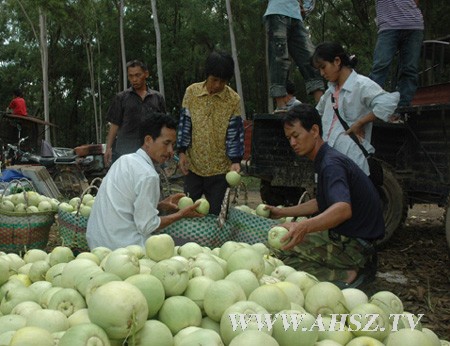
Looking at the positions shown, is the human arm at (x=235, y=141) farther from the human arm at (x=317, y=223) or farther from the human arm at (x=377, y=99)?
the human arm at (x=317, y=223)

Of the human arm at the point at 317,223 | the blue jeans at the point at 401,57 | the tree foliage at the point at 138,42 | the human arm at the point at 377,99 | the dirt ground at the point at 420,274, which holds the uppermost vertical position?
the tree foliage at the point at 138,42

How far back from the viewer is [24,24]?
32094 millimetres

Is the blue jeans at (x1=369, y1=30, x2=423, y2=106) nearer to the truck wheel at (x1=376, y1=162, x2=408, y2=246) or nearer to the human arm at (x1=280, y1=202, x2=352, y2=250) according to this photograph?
the truck wheel at (x1=376, y1=162, x2=408, y2=246)

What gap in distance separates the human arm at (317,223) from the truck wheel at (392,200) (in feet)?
8.20

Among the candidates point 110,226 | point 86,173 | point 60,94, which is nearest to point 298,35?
point 110,226

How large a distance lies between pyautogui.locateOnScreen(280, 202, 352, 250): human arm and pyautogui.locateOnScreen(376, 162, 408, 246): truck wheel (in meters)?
2.50

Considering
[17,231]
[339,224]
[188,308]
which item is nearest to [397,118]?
[339,224]

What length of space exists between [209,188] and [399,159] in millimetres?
2156

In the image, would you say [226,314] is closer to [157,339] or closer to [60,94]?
[157,339]

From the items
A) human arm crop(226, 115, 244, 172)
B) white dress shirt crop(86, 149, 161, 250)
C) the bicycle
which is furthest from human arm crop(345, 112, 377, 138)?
the bicycle

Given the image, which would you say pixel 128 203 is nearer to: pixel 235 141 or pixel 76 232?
pixel 76 232

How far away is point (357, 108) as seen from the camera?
14.6 feet

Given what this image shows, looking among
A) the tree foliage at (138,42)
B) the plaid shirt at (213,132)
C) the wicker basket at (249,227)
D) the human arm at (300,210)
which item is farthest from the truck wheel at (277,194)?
the tree foliage at (138,42)

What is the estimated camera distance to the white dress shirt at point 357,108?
14.0 ft
